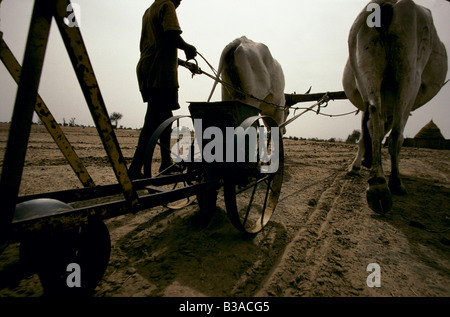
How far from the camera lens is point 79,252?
118cm

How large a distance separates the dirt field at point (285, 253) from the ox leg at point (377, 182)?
0.49ft

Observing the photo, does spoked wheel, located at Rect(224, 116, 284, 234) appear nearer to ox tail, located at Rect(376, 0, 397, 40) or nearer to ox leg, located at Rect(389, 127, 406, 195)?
ox leg, located at Rect(389, 127, 406, 195)

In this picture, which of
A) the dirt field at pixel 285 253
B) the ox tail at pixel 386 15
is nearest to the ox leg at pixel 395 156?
the dirt field at pixel 285 253

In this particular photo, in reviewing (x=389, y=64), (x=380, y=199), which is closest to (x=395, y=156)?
(x=380, y=199)

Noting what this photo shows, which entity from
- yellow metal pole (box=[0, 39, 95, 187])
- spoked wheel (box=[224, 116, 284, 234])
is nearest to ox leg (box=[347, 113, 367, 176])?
spoked wheel (box=[224, 116, 284, 234])

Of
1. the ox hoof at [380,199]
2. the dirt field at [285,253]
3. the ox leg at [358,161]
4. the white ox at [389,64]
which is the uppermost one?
the white ox at [389,64]

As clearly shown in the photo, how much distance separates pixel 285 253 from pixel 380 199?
5.03ft

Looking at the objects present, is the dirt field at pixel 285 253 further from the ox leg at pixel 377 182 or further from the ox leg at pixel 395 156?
the ox leg at pixel 395 156

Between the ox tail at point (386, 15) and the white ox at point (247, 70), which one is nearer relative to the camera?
the ox tail at point (386, 15)

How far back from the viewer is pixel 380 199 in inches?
94.0

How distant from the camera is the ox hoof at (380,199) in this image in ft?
7.74

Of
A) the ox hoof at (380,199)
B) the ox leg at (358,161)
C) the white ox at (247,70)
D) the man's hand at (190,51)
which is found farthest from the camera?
the white ox at (247,70)
